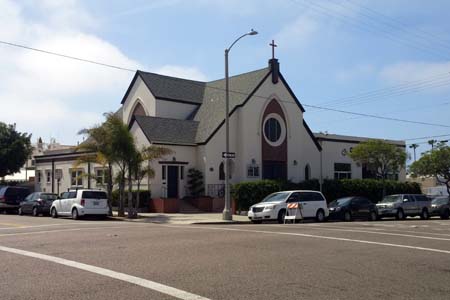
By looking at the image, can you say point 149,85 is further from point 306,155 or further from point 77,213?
point 77,213

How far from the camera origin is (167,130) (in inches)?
1503

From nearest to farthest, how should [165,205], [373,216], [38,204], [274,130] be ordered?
[373,216] → [38,204] → [165,205] → [274,130]

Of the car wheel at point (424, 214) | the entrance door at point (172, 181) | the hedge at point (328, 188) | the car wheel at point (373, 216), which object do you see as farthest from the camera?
the entrance door at point (172, 181)

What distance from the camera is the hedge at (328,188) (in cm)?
3406

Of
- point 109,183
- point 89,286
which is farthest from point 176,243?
point 109,183

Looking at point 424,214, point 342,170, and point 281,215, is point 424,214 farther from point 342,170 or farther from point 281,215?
point 342,170

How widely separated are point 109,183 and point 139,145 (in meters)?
5.52

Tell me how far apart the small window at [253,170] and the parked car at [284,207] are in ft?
40.8

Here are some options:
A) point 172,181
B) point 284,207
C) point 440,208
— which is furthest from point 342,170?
point 284,207

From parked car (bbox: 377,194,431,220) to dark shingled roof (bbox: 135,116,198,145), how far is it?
1351 centimetres

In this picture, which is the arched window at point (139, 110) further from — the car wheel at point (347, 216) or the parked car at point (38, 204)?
the car wheel at point (347, 216)

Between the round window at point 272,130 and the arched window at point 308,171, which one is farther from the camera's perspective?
the arched window at point 308,171

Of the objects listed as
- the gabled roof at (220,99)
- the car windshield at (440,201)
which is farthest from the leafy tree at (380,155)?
the gabled roof at (220,99)

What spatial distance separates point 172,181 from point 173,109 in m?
7.88
